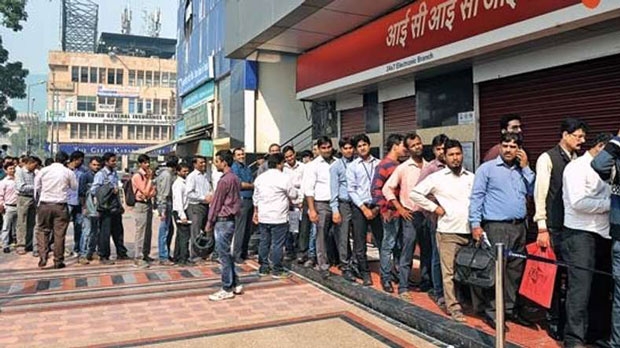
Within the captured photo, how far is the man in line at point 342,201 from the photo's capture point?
6.27m

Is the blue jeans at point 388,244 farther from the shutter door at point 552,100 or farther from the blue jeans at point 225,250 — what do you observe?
the shutter door at point 552,100

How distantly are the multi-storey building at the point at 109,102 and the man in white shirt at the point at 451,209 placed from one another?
179ft

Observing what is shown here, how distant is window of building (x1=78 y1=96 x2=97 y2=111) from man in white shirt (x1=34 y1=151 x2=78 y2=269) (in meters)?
56.9

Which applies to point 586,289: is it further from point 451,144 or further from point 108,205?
point 108,205

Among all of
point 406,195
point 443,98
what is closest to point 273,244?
point 406,195

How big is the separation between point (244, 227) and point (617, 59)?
221 inches

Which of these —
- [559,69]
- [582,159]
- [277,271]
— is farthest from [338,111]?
[582,159]

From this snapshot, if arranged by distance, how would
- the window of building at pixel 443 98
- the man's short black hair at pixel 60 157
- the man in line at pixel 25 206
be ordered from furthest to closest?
the man in line at pixel 25 206, the man's short black hair at pixel 60 157, the window of building at pixel 443 98

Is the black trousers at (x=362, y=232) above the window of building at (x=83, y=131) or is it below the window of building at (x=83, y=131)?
below

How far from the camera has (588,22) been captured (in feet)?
15.6

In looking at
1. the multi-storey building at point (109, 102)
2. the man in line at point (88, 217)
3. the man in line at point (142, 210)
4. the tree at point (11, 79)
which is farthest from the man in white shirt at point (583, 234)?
the multi-storey building at point (109, 102)

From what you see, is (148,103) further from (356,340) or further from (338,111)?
(356,340)

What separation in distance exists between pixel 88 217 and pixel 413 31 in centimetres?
592

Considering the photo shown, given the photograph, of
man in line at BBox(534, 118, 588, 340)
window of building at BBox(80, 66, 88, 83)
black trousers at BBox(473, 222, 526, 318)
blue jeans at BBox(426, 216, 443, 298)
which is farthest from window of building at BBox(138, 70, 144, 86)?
man in line at BBox(534, 118, 588, 340)
